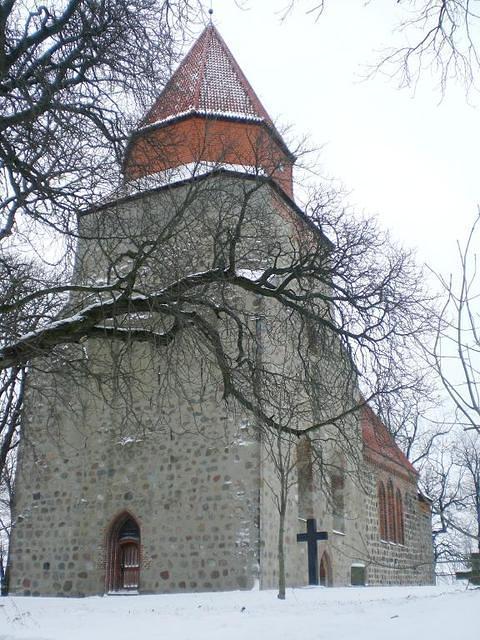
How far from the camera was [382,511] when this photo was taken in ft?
75.3

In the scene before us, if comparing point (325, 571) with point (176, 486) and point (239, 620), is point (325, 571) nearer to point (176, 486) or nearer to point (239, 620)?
point (176, 486)

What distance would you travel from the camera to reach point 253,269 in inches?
A: 359

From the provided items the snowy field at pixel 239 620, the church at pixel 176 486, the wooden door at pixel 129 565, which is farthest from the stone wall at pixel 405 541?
the snowy field at pixel 239 620

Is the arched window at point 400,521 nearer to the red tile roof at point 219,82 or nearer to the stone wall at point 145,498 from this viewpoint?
the stone wall at point 145,498

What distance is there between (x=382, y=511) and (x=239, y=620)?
52.2 feet

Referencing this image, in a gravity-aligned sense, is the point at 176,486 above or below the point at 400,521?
above

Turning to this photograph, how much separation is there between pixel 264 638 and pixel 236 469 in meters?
7.52

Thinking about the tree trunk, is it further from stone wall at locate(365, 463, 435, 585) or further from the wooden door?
stone wall at locate(365, 463, 435, 585)

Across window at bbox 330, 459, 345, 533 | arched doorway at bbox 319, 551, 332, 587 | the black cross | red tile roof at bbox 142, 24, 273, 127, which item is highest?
red tile roof at bbox 142, 24, 273, 127

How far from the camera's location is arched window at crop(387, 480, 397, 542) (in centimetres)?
2352

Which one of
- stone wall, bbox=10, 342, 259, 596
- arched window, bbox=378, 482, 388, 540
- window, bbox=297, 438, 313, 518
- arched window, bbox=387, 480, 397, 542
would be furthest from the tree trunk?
arched window, bbox=387, 480, 397, 542

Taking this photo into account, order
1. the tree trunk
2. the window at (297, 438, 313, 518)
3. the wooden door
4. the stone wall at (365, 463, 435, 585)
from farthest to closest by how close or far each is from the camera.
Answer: the stone wall at (365, 463, 435, 585) < the window at (297, 438, 313, 518) < the wooden door < the tree trunk

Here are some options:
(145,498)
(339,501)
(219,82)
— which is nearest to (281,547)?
(145,498)

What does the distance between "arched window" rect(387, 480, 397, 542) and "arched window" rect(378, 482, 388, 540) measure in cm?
46
